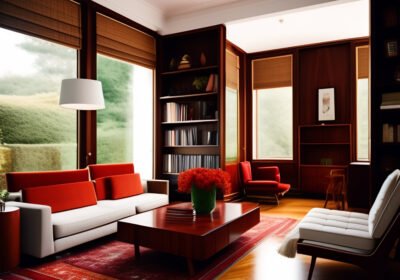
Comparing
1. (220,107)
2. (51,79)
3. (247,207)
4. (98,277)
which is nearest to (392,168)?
(247,207)

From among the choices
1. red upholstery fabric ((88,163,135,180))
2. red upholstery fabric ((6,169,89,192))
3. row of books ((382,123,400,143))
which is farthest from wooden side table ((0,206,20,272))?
row of books ((382,123,400,143))

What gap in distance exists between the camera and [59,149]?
4.31 meters

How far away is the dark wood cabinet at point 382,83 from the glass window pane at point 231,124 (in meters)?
2.53

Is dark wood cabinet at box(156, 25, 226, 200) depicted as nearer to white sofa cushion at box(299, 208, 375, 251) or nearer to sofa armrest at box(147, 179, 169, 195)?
sofa armrest at box(147, 179, 169, 195)

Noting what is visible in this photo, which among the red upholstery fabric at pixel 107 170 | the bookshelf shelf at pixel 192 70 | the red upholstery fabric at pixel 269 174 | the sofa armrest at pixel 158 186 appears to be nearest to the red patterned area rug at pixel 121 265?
the red upholstery fabric at pixel 107 170

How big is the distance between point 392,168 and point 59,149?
4565mm

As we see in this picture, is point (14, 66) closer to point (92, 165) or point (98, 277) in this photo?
point (92, 165)

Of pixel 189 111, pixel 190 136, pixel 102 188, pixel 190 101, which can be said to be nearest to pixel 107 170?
pixel 102 188

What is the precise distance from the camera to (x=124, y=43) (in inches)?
208

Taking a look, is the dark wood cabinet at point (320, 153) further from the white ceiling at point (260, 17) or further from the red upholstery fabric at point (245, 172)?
the white ceiling at point (260, 17)

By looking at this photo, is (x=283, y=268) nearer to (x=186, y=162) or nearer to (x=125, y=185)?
(x=125, y=185)

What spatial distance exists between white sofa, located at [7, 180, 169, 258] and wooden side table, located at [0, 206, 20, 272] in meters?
0.10

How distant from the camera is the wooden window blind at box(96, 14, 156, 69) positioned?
4.89 m

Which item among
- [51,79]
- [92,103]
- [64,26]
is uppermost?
[64,26]
